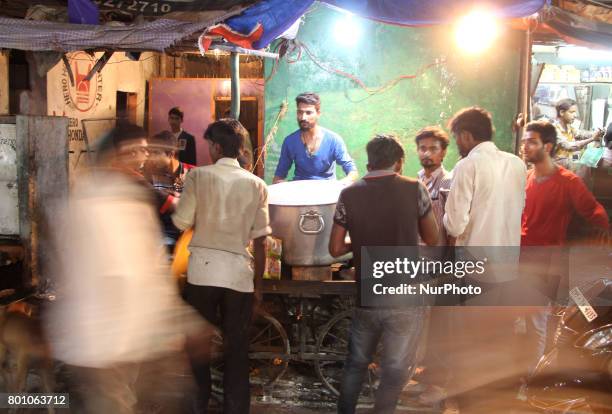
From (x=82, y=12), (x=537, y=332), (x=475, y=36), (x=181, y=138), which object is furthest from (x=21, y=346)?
(x=475, y=36)

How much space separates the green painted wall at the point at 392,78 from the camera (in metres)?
9.12

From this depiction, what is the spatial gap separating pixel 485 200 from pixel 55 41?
446 cm

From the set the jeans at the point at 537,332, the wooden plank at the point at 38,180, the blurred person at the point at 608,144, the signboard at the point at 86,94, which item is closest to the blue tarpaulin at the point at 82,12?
the wooden plank at the point at 38,180

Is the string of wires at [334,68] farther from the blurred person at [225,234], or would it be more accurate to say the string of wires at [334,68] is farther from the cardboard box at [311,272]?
the blurred person at [225,234]

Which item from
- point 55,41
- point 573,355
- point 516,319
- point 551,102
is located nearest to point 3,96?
point 55,41

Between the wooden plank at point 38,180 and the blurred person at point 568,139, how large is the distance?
7744 millimetres

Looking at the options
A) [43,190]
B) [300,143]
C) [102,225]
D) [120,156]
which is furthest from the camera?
[300,143]

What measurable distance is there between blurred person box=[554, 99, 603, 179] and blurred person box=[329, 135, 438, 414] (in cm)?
671

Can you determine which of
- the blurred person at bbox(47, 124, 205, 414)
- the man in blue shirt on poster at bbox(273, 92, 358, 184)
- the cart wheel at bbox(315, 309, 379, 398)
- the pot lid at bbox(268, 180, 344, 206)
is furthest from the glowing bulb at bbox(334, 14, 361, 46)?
the blurred person at bbox(47, 124, 205, 414)

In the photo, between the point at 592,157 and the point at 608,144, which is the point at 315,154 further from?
the point at 592,157

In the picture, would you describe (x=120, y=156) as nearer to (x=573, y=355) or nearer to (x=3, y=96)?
(x=573, y=355)

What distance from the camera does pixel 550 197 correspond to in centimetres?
548

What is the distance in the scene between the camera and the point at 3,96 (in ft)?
26.3

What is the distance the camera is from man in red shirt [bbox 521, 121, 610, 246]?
546cm
